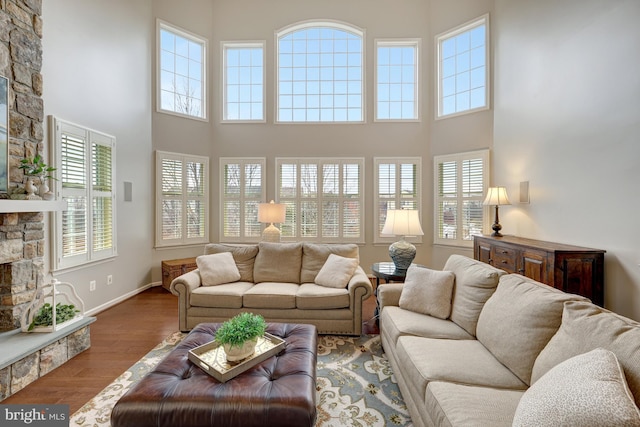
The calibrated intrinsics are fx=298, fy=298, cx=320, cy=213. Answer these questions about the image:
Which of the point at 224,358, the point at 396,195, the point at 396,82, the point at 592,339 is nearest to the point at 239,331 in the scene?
the point at 224,358

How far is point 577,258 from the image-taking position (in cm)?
290

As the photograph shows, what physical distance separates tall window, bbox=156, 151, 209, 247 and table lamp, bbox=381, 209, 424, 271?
3764 millimetres

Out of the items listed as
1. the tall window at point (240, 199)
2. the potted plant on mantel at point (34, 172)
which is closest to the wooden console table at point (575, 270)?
the tall window at point (240, 199)

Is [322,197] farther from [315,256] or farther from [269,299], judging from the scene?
[269,299]

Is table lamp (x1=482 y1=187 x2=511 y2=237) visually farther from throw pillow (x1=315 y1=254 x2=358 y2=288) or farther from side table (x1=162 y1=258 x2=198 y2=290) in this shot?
side table (x1=162 y1=258 x2=198 y2=290)

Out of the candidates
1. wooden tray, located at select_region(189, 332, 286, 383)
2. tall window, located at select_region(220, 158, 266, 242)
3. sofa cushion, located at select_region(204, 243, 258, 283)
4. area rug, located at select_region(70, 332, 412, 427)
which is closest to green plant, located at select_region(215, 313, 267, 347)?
wooden tray, located at select_region(189, 332, 286, 383)

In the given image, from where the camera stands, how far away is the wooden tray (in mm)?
1692

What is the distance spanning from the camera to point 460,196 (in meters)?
5.32

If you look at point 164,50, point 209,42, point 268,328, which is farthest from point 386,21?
point 268,328

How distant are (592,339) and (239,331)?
174 cm

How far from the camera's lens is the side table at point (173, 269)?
472 cm

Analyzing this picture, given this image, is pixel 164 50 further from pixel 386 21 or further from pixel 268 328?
pixel 268 328

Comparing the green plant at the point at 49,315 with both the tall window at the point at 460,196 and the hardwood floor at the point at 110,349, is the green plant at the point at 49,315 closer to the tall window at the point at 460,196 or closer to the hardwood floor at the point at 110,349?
the hardwood floor at the point at 110,349

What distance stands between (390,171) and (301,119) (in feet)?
6.58
